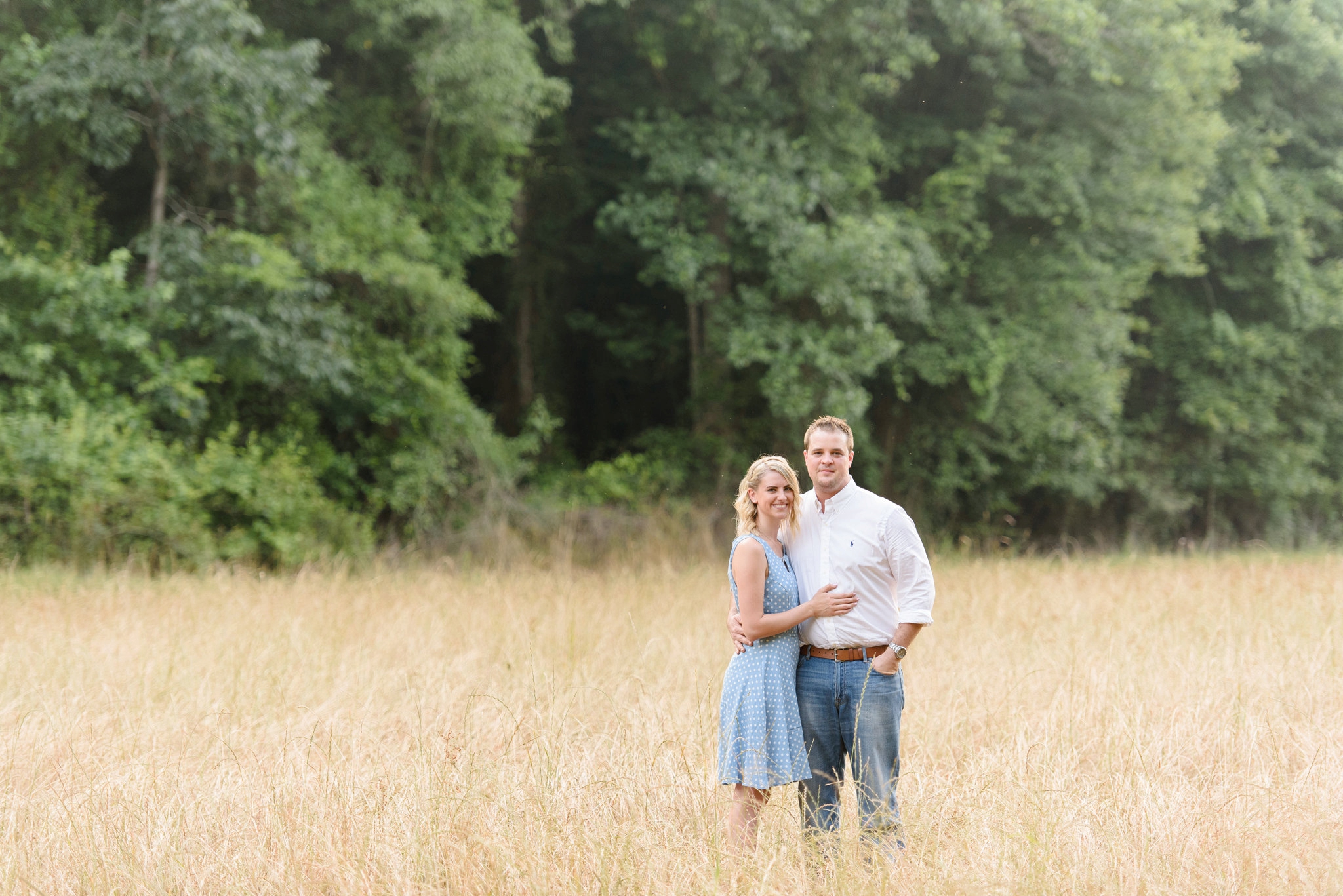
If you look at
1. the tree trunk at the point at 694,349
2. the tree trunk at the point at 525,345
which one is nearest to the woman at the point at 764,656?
the tree trunk at the point at 694,349

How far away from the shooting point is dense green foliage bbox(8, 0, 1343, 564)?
39.0ft

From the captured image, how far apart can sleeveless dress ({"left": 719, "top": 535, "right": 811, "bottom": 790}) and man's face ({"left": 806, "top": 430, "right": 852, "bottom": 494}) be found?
322 mm

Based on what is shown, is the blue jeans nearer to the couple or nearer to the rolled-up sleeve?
the couple

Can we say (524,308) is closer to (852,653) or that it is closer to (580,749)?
(580,749)

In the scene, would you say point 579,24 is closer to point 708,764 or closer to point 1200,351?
point 1200,351

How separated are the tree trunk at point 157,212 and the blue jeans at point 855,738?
10.6 meters

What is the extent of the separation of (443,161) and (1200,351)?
1477 cm

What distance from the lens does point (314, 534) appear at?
13.0 metres

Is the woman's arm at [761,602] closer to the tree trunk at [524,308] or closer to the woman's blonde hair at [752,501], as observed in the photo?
the woman's blonde hair at [752,501]

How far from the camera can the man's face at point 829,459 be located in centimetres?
393

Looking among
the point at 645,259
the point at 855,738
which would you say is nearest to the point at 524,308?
the point at 645,259

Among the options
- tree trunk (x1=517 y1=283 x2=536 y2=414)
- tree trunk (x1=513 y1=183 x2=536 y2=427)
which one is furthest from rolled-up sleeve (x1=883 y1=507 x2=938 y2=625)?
tree trunk (x1=517 y1=283 x2=536 y2=414)

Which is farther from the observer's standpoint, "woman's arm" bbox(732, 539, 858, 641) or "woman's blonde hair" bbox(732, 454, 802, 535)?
"woman's blonde hair" bbox(732, 454, 802, 535)

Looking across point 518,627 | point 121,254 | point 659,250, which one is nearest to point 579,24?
point 659,250
